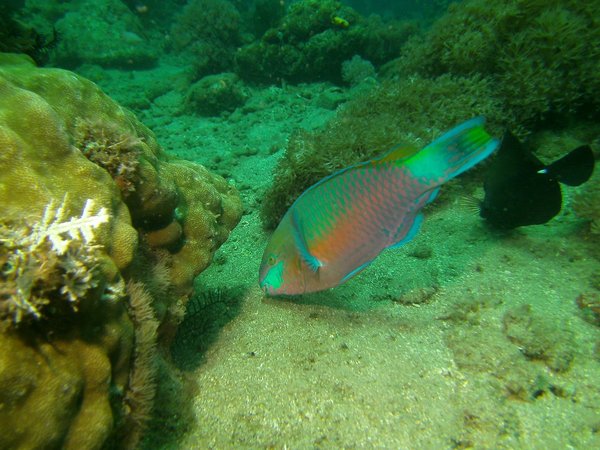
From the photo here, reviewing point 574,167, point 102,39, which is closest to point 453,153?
point 574,167

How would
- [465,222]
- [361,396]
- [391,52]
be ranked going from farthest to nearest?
1. [391,52]
2. [465,222]
3. [361,396]

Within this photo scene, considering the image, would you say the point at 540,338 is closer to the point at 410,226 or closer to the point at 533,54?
the point at 410,226

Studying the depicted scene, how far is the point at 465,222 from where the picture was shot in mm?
4816

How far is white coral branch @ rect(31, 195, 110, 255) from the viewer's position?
1.86 m

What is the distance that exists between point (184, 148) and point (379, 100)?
19.4 feet

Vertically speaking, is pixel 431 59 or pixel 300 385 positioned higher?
pixel 431 59

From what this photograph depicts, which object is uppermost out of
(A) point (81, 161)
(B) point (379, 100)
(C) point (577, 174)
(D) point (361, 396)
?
(A) point (81, 161)

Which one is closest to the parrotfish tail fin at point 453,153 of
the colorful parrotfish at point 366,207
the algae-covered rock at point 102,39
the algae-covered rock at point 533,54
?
the colorful parrotfish at point 366,207

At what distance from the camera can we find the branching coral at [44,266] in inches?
66.4

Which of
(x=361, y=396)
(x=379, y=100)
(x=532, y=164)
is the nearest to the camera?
(x=361, y=396)

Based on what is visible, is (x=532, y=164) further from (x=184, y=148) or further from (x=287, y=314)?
(x=184, y=148)

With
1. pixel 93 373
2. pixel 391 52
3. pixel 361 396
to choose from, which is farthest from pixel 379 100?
pixel 391 52

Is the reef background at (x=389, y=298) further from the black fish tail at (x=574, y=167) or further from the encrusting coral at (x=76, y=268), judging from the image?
the black fish tail at (x=574, y=167)

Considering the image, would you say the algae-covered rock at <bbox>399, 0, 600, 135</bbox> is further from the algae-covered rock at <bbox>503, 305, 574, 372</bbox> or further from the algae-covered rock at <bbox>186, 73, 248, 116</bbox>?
the algae-covered rock at <bbox>186, 73, 248, 116</bbox>
